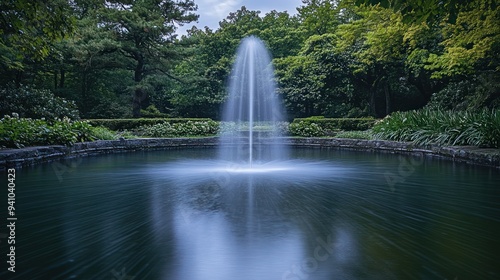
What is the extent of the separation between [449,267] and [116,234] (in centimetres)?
275

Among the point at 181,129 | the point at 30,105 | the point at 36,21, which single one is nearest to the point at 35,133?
the point at 36,21

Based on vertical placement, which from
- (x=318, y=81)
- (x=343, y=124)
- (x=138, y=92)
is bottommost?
(x=343, y=124)

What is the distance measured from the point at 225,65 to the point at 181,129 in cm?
1024

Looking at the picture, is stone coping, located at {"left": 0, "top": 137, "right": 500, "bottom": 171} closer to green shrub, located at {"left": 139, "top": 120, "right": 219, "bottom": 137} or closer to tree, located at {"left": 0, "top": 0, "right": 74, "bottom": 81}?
tree, located at {"left": 0, "top": 0, "right": 74, "bottom": 81}

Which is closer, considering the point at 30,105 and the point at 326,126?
the point at 30,105

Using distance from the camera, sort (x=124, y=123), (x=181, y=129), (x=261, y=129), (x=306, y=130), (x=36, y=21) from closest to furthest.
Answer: (x=36, y=21)
(x=306, y=130)
(x=181, y=129)
(x=261, y=129)
(x=124, y=123)

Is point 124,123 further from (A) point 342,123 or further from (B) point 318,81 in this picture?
(B) point 318,81

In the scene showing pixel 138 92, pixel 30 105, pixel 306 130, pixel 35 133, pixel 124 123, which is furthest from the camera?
pixel 138 92

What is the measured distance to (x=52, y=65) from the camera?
911 inches

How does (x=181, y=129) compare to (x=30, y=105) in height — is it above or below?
below

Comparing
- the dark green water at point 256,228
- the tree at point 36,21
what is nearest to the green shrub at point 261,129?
the tree at point 36,21

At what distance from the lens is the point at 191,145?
14.9 meters

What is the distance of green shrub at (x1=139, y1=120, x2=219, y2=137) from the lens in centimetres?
1734

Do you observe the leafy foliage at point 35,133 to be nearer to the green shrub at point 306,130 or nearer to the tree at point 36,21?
the tree at point 36,21
